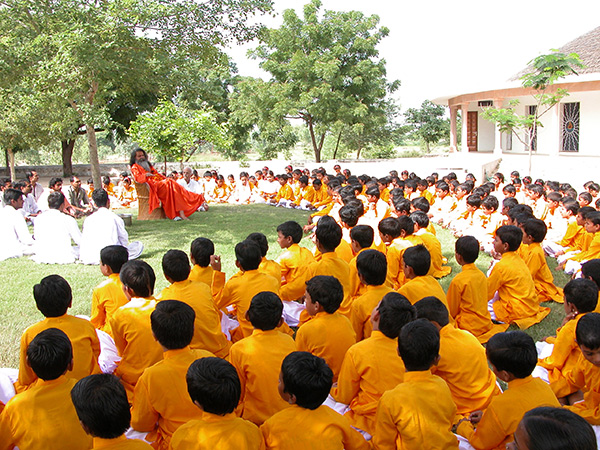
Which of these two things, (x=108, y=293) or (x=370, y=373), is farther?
(x=108, y=293)

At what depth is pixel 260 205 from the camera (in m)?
14.1

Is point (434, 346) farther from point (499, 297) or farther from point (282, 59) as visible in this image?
point (282, 59)

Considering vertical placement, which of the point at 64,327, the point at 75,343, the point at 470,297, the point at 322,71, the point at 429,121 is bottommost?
the point at 470,297

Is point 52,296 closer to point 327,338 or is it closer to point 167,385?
point 167,385

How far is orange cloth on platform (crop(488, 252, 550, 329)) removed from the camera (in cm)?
511

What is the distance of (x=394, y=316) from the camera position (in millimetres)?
3160

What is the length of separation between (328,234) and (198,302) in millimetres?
1640

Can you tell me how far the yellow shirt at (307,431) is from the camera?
2488 millimetres

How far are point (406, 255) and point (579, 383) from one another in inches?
62.3

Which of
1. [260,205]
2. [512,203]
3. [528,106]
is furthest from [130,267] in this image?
[528,106]

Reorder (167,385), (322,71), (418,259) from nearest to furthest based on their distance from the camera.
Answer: (167,385) < (418,259) < (322,71)

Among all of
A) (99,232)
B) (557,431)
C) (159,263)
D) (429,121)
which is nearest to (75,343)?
(557,431)

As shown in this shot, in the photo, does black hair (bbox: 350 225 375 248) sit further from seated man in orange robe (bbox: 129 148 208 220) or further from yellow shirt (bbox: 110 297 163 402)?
seated man in orange robe (bbox: 129 148 208 220)

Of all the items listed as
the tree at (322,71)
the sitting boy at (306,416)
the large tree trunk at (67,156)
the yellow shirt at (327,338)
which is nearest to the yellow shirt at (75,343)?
the yellow shirt at (327,338)
